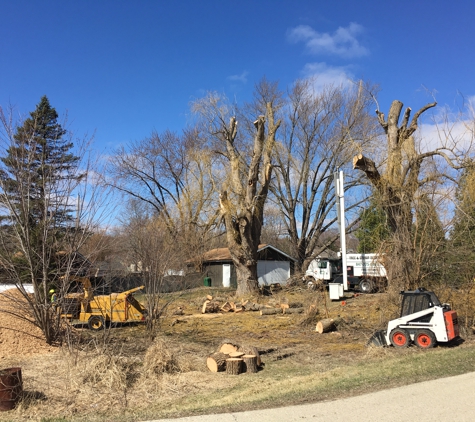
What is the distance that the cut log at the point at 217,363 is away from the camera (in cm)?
897

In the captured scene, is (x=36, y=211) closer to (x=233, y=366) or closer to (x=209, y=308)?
(x=233, y=366)

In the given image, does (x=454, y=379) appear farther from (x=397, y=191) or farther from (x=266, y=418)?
(x=397, y=191)

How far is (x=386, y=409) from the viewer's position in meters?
5.50

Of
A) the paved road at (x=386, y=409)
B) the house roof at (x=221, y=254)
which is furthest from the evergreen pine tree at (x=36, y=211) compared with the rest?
the house roof at (x=221, y=254)

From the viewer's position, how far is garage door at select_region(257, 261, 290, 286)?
3988 cm

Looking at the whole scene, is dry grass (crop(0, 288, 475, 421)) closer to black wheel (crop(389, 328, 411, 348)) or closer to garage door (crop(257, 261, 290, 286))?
black wheel (crop(389, 328, 411, 348))

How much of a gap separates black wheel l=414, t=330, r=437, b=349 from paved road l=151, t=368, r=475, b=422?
4143 mm

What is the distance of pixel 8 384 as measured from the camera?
253 inches

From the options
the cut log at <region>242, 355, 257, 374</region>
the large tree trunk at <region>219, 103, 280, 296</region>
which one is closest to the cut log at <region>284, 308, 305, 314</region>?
the large tree trunk at <region>219, 103, 280, 296</region>

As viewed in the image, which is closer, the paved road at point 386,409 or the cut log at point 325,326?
the paved road at point 386,409

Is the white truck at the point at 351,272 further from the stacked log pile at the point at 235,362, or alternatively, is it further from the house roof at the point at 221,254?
the stacked log pile at the point at 235,362

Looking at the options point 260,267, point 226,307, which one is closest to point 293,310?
point 226,307

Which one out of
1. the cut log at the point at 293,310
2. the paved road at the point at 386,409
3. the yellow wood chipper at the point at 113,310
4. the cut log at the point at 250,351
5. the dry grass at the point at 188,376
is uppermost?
the yellow wood chipper at the point at 113,310

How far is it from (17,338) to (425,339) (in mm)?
9833
